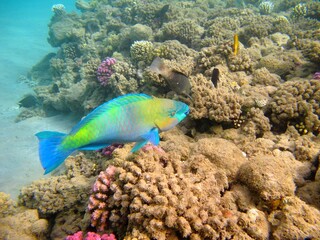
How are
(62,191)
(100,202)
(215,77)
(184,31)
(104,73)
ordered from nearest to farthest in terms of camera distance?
(100,202) < (62,191) < (215,77) < (104,73) < (184,31)

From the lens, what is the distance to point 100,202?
280cm

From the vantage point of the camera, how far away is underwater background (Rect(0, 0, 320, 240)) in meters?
2.25

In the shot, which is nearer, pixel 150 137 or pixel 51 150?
pixel 51 150

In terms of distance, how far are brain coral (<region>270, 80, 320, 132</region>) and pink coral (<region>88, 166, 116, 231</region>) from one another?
3555 millimetres

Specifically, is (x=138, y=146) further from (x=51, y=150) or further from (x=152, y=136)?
(x=51, y=150)

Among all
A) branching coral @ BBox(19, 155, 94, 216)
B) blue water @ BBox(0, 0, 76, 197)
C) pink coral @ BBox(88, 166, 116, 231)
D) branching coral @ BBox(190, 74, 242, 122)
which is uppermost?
branching coral @ BBox(190, 74, 242, 122)

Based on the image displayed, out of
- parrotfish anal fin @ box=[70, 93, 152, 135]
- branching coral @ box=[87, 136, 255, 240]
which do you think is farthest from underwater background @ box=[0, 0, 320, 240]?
parrotfish anal fin @ box=[70, 93, 152, 135]

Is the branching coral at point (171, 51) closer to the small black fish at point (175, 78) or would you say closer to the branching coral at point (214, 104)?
the small black fish at point (175, 78)

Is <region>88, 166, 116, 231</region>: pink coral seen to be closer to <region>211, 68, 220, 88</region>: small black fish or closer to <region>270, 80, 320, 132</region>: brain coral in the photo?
<region>211, 68, 220, 88</region>: small black fish

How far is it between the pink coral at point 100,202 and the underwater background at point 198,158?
0.01 metres

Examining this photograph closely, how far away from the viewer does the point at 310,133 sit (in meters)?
4.25

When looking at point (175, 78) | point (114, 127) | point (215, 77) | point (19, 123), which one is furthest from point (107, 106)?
point (19, 123)

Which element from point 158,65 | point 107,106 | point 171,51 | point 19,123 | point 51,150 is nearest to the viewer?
point 51,150

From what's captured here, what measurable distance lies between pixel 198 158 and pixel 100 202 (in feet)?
4.54
